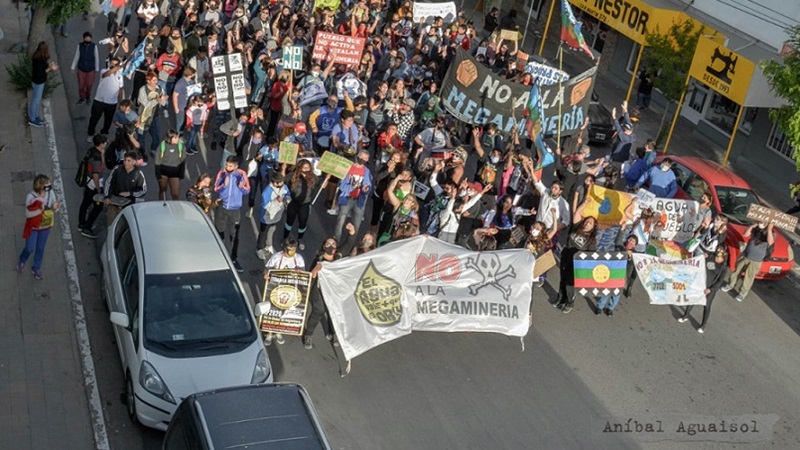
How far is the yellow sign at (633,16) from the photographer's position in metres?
25.0

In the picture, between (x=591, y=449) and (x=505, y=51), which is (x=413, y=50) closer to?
(x=505, y=51)

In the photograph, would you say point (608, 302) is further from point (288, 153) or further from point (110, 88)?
point (110, 88)

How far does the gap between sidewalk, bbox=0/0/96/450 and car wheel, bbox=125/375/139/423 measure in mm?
449

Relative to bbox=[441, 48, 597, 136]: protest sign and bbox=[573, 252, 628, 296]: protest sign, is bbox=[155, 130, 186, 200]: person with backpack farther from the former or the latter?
bbox=[573, 252, 628, 296]: protest sign

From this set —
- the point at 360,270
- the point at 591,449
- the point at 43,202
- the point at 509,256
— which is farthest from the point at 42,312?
the point at 591,449

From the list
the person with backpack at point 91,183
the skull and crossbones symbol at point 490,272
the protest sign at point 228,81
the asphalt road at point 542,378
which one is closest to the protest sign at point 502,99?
the asphalt road at point 542,378

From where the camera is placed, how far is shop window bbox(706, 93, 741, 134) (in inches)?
984

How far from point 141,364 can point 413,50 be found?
13.9m

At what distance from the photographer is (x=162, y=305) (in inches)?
459

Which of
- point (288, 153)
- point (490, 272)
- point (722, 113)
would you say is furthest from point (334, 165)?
point (722, 113)

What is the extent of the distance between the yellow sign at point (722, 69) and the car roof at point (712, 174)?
326cm

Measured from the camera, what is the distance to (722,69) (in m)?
22.5

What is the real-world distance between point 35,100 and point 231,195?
5831 millimetres

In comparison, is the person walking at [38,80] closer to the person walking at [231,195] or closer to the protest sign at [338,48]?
the protest sign at [338,48]
